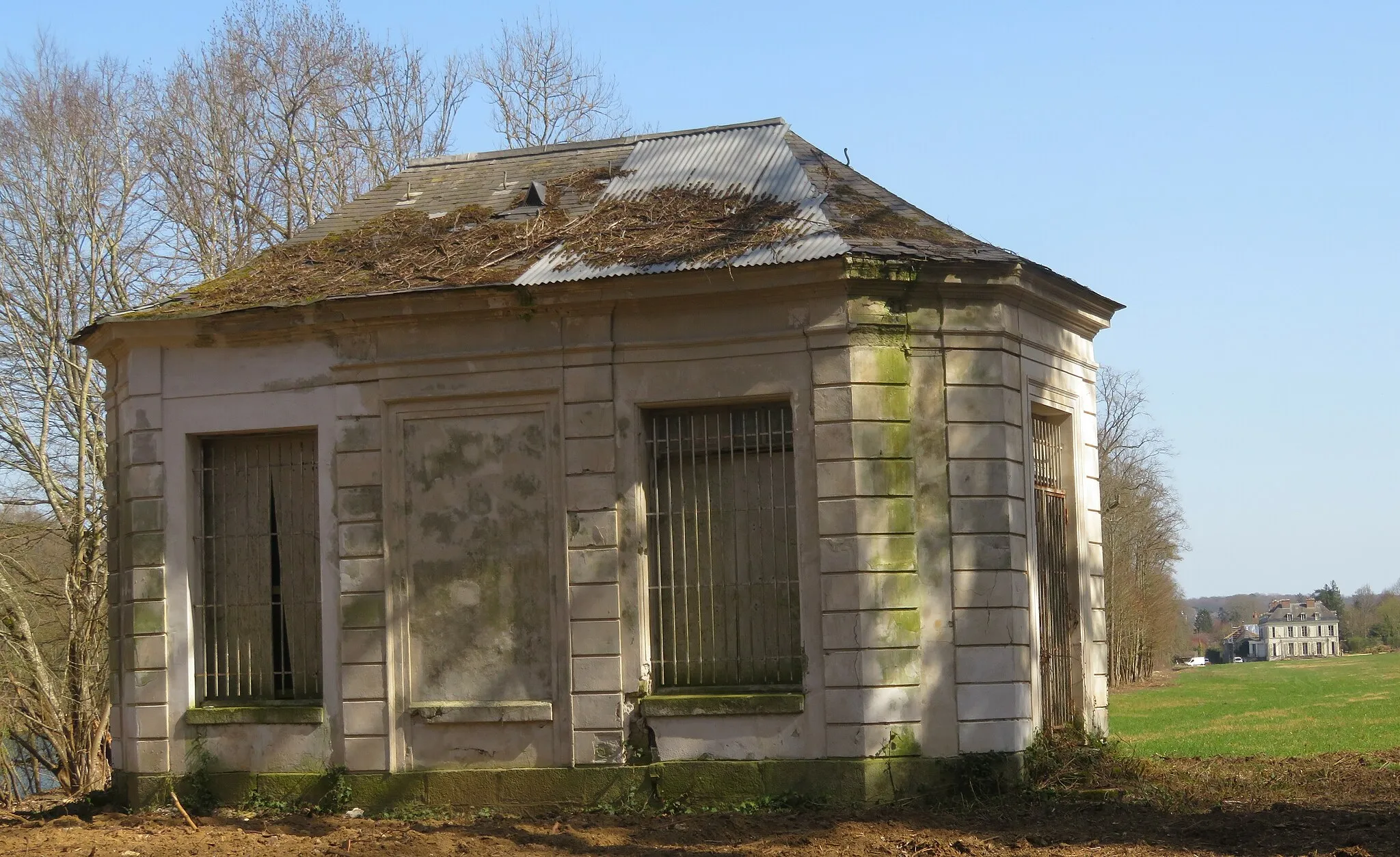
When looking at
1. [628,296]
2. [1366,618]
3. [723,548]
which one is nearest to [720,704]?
[723,548]

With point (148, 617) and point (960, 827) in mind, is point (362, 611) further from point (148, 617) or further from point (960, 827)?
point (960, 827)

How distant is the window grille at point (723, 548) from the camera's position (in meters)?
11.3

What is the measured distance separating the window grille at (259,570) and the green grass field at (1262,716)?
9530mm

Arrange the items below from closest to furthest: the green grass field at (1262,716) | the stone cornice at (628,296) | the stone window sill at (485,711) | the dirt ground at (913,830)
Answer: the dirt ground at (913,830), the stone cornice at (628,296), the stone window sill at (485,711), the green grass field at (1262,716)

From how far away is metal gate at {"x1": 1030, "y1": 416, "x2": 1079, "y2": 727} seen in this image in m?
12.4

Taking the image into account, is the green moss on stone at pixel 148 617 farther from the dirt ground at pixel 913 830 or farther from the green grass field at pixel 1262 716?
the green grass field at pixel 1262 716

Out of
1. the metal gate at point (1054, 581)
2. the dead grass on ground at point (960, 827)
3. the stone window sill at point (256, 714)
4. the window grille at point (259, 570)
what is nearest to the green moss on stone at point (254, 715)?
the stone window sill at point (256, 714)

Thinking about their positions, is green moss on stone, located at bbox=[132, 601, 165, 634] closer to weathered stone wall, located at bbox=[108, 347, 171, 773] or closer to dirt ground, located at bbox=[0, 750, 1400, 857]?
weathered stone wall, located at bbox=[108, 347, 171, 773]

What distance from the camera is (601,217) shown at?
1277 cm

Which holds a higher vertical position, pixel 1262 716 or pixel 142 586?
pixel 142 586

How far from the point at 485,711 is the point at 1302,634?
492ft

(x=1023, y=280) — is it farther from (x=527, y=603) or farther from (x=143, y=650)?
(x=143, y=650)

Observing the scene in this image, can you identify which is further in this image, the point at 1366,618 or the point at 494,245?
the point at 1366,618

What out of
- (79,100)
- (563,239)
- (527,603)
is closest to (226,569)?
(527,603)
